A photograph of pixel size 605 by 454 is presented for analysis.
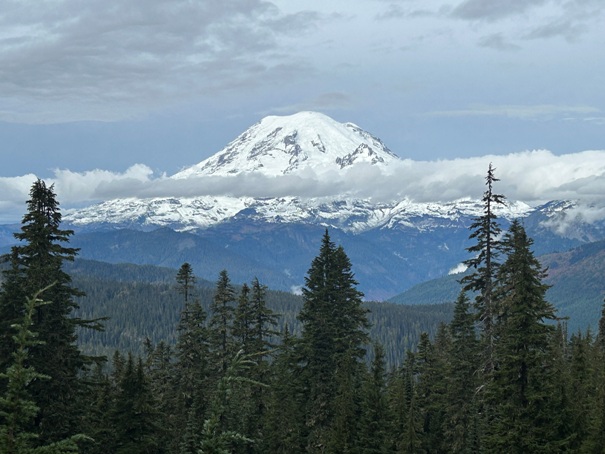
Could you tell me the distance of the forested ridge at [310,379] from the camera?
99.3 ft

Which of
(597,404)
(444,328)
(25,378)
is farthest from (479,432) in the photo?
(25,378)

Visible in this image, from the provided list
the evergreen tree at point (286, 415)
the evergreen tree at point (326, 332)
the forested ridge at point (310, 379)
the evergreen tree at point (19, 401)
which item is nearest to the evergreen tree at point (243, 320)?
the forested ridge at point (310, 379)

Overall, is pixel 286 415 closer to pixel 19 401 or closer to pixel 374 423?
pixel 374 423

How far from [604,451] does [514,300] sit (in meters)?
8.41

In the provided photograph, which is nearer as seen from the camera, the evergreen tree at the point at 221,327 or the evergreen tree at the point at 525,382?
the evergreen tree at the point at 525,382

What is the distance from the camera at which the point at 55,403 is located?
98.7 ft

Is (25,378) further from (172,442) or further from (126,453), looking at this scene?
(172,442)

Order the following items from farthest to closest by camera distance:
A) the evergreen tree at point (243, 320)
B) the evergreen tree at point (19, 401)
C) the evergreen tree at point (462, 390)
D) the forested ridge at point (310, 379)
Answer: the evergreen tree at point (243, 320) → the evergreen tree at point (462, 390) → the forested ridge at point (310, 379) → the evergreen tree at point (19, 401)

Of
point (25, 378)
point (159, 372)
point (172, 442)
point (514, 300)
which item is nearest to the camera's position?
point (25, 378)

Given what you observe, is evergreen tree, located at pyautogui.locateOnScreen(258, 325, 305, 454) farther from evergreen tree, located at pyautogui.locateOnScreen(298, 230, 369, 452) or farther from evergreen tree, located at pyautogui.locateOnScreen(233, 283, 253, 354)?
evergreen tree, located at pyautogui.locateOnScreen(233, 283, 253, 354)

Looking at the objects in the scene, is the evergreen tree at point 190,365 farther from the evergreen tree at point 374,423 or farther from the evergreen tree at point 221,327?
the evergreen tree at point 374,423

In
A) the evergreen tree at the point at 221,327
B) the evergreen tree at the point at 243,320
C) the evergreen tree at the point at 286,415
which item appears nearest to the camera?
the evergreen tree at the point at 286,415

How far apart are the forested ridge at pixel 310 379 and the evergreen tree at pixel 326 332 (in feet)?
0.33

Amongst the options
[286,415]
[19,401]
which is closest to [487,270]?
[286,415]
